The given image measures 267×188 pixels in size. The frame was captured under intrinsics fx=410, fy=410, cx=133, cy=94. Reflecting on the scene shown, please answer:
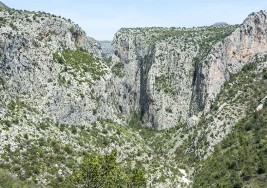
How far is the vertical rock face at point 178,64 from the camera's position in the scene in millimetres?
154375

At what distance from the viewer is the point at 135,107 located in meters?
182

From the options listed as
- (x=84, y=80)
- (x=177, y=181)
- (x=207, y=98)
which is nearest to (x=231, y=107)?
(x=207, y=98)

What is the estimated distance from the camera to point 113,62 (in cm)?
18850

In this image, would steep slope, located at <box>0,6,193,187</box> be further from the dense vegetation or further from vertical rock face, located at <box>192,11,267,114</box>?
vertical rock face, located at <box>192,11,267,114</box>

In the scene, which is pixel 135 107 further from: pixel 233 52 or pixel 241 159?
pixel 241 159

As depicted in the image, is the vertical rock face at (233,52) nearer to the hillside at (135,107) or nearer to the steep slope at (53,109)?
the hillside at (135,107)

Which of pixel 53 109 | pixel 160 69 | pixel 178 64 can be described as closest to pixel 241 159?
pixel 53 109

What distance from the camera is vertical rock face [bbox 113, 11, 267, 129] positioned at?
154m

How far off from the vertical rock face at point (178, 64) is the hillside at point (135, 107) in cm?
42

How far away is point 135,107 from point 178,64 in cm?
2799

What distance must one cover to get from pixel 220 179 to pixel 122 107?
→ 8694 cm

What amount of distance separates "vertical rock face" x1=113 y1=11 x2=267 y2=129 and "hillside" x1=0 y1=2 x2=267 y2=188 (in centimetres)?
42

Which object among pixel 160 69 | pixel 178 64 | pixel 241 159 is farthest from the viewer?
pixel 160 69

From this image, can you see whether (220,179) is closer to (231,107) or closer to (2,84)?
(231,107)
